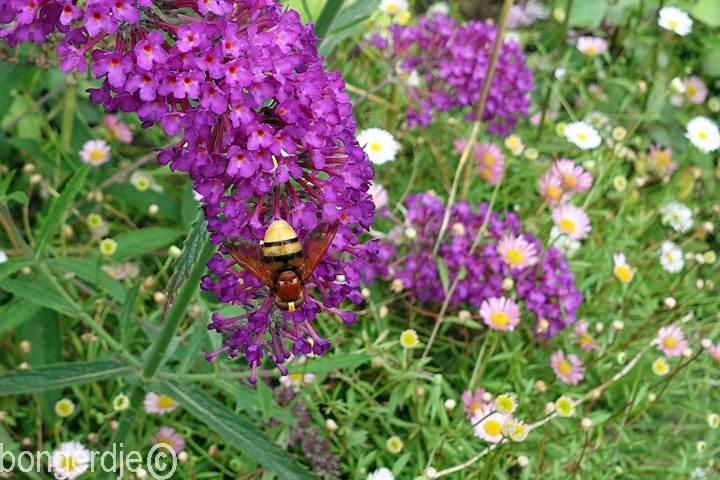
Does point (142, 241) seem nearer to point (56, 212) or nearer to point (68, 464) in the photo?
point (56, 212)

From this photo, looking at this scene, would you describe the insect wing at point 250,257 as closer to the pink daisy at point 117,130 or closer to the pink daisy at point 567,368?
the pink daisy at point 567,368

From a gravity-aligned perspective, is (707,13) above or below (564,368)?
above

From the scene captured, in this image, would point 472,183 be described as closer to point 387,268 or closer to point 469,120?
point 469,120

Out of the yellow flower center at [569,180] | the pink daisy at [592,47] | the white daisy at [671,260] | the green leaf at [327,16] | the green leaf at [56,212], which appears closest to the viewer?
the green leaf at [327,16]

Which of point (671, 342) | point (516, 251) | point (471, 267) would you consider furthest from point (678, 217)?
point (471, 267)

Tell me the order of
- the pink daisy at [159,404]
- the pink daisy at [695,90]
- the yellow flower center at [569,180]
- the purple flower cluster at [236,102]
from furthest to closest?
1. the pink daisy at [695,90]
2. the yellow flower center at [569,180]
3. the pink daisy at [159,404]
4. the purple flower cluster at [236,102]

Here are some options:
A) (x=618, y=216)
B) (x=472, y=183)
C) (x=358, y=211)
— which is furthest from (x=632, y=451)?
(x=358, y=211)

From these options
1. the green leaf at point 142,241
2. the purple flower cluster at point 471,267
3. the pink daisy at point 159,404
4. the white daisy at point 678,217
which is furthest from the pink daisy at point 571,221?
the pink daisy at point 159,404
